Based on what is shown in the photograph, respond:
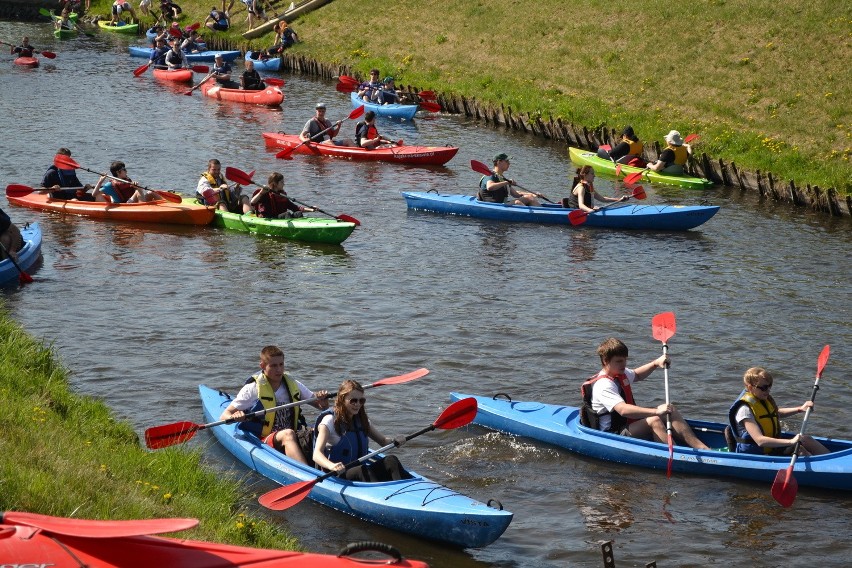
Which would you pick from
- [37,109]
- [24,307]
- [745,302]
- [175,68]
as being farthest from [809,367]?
[175,68]

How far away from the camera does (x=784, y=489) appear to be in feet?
34.0

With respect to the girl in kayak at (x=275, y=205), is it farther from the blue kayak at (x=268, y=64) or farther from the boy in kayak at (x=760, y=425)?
the blue kayak at (x=268, y=64)

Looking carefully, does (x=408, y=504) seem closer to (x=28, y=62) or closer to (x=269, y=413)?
(x=269, y=413)

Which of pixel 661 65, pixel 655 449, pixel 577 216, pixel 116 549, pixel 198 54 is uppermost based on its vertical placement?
pixel 661 65

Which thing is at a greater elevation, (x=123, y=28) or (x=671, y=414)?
(x=123, y=28)

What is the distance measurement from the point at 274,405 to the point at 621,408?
340 centimetres

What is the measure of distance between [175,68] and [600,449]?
29.7 metres

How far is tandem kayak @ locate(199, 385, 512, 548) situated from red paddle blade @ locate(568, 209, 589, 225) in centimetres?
1091

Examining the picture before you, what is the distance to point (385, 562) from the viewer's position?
6.96m

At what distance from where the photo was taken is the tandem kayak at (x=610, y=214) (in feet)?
68.1

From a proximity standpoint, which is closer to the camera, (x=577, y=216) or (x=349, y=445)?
(x=349, y=445)

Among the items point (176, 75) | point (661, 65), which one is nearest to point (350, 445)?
point (661, 65)

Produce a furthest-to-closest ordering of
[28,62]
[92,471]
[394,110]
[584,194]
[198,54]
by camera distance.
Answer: [198,54] < [28,62] < [394,110] < [584,194] < [92,471]

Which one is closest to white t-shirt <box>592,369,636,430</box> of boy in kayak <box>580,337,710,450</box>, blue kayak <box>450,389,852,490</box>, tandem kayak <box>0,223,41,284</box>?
boy in kayak <box>580,337,710,450</box>
